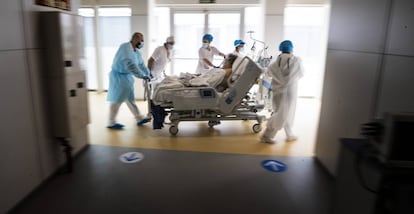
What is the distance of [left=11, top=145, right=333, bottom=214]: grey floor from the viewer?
2.27 m

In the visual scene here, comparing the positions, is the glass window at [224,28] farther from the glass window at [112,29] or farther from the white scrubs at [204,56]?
the glass window at [112,29]

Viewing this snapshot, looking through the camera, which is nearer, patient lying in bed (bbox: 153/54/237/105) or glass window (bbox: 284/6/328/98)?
patient lying in bed (bbox: 153/54/237/105)

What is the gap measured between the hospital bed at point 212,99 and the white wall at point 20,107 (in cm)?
177

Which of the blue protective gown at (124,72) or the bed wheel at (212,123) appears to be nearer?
the blue protective gown at (124,72)

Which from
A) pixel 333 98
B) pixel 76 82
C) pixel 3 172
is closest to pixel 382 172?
pixel 333 98

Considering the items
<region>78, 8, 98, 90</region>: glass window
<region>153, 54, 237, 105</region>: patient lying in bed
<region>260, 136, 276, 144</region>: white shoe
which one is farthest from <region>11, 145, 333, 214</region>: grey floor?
<region>78, 8, 98, 90</region>: glass window

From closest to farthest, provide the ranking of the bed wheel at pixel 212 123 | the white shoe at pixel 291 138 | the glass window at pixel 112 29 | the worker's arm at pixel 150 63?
the white shoe at pixel 291 138 < the bed wheel at pixel 212 123 < the worker's arm at pixel 150 63 < the glass window at pixel 112 29

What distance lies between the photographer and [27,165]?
7.67 feet

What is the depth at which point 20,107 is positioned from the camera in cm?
223

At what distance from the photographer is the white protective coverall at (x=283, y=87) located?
145 inches

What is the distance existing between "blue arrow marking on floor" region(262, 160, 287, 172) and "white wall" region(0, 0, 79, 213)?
7.56 feet

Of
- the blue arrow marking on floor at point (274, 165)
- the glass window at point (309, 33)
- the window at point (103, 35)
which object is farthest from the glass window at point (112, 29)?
the blue arrow marking on floor at point (274, 165)

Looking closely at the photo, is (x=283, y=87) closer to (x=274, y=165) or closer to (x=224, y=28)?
(x=274, y=165)

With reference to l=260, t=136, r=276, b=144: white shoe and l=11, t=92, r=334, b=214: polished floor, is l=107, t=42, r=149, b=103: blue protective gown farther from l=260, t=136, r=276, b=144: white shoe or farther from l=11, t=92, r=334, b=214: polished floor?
l=260, t=136, r=276, b=144: white shoe
